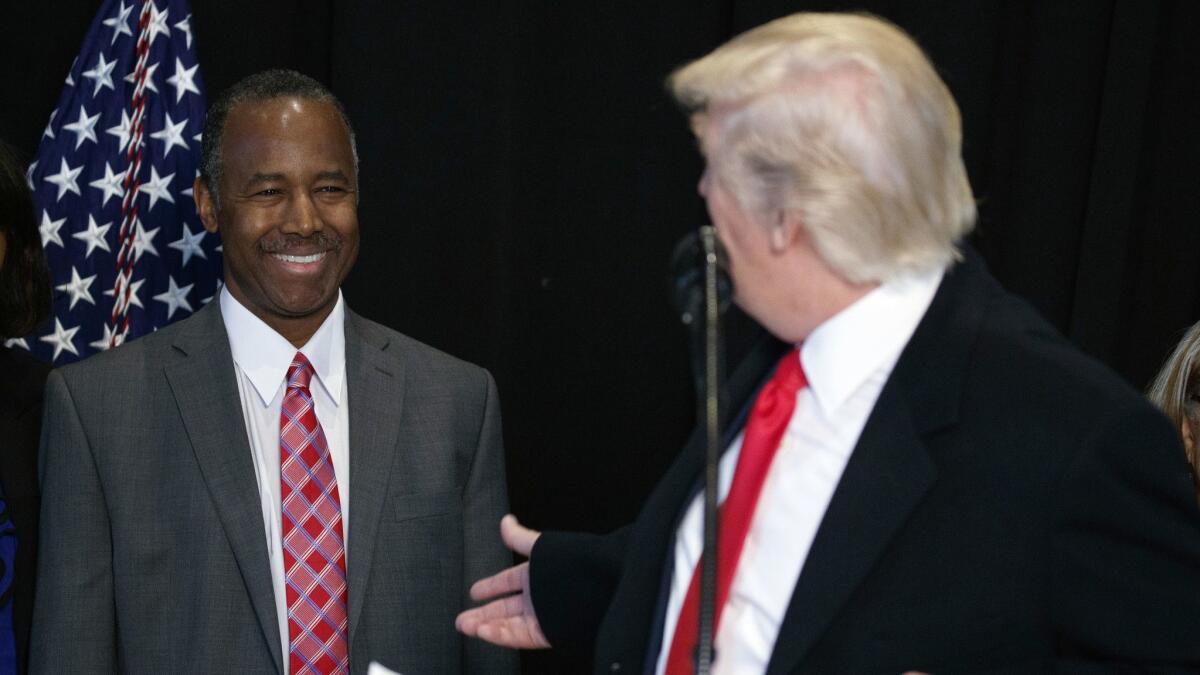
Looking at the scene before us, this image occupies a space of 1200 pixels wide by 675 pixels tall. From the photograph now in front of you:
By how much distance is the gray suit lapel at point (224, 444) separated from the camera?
1.92 metres

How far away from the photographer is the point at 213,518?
194 centimetres

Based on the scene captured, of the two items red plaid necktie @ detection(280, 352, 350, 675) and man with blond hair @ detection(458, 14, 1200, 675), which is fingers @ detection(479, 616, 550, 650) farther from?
red plaid necktie @ detection(280, 352, 350, 675)

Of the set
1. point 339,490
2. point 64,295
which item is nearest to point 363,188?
point 64,295

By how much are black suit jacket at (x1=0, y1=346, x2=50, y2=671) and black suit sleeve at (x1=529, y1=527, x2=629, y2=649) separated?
0.92m

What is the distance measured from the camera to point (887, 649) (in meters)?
1.19

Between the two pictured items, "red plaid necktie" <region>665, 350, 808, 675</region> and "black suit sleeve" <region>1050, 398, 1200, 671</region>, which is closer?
"black suit sleeve" <region>1050, 398, 1200, 671</region>

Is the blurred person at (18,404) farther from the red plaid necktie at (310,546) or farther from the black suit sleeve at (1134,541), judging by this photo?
the black suit sleeve at (1134,541)

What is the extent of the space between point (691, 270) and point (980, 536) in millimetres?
353

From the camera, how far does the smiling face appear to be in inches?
82.2

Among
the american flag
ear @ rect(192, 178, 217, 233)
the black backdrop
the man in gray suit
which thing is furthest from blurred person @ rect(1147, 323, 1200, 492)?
the american flag

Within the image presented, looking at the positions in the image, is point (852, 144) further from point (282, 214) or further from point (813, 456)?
point (282, 214)

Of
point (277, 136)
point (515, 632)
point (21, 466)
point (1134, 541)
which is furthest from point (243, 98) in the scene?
point (1134, 541)

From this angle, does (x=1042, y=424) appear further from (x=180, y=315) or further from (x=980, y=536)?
(x=180, y=315)

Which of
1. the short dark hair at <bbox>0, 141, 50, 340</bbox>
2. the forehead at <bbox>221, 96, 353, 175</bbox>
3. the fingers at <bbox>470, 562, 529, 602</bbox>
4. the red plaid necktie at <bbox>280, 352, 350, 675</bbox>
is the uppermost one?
the forehead at <bbox>221, 96, 353, 175</bbox>
